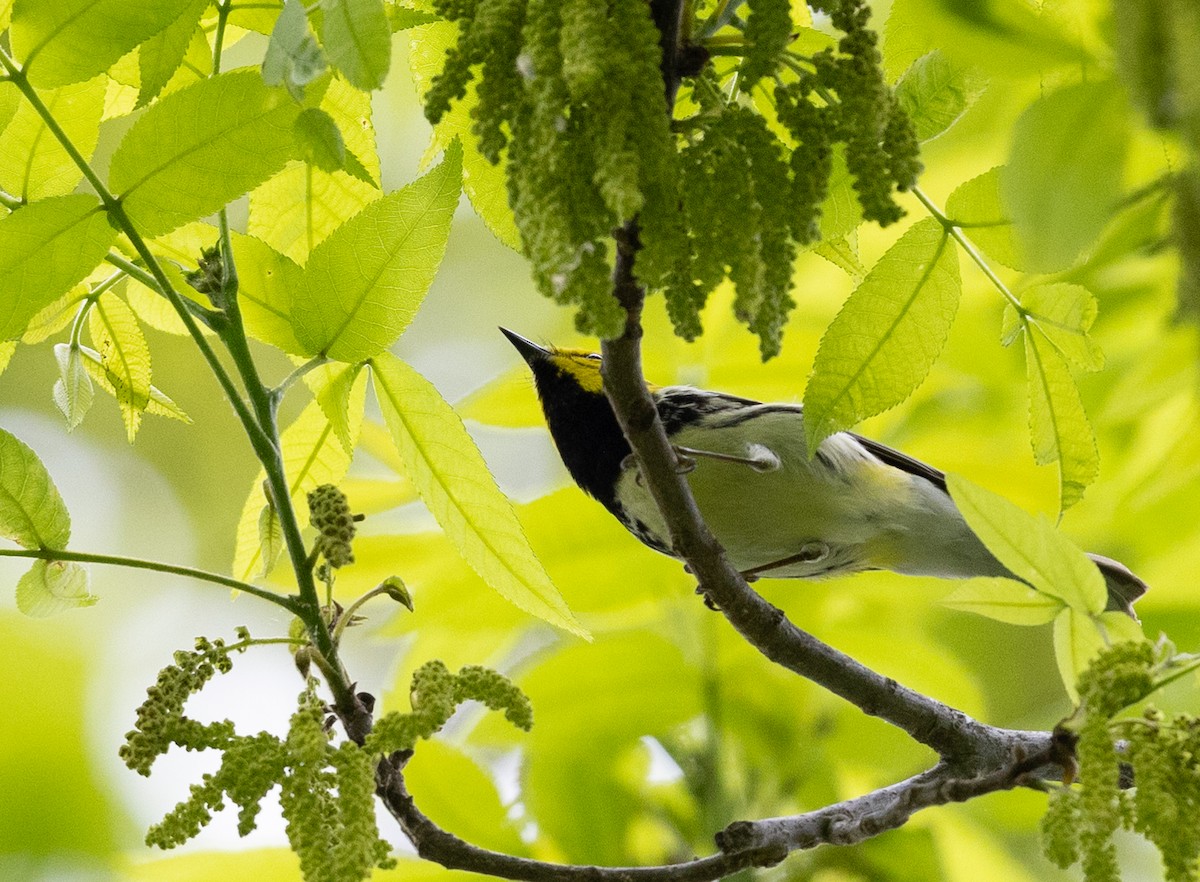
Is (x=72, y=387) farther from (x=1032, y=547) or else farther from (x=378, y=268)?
(x=1032, y=547)

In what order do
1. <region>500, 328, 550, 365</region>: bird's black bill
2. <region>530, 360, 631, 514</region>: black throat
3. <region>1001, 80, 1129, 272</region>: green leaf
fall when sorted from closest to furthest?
<region>1001, 80, 1129, 272</region>: green leaf
<region>530, 360, 631, 514</region>: black throat
<region>500, 328, 550, 365</region>: bird's black bill

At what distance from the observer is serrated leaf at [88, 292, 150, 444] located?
4.67 ft

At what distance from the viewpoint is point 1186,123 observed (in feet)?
1.76

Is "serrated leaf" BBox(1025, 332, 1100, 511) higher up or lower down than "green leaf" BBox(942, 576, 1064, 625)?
higher up

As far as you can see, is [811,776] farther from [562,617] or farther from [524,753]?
[562,617]

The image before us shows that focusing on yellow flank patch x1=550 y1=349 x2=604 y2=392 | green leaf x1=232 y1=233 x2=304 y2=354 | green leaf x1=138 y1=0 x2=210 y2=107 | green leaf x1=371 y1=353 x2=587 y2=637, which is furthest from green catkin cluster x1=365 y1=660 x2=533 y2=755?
yellow flank patch x1=550 y1=349 x2=604 y2=392

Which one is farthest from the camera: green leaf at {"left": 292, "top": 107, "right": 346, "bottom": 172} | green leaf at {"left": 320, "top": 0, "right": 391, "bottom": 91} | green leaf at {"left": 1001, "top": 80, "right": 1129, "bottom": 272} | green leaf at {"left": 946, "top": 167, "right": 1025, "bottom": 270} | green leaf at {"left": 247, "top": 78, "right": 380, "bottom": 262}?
green leaf at {"left": 247, "top": 78, "right": 380, "bottom": 262}

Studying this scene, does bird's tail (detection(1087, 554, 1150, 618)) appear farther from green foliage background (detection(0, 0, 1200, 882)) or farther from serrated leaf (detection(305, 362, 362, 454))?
serrated leaf (detection(305, 362, 362, 454))

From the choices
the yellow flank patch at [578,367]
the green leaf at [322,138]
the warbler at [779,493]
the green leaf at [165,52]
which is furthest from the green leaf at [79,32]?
the yellow flank patch at [578,367]

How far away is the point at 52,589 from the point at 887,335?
2.93 ft

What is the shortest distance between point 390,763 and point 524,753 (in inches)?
28.2

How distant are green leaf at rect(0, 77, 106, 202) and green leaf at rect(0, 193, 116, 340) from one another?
124mm

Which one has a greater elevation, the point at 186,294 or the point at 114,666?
the point at 114,666

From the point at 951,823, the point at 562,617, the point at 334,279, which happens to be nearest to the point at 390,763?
the point at 562,617
